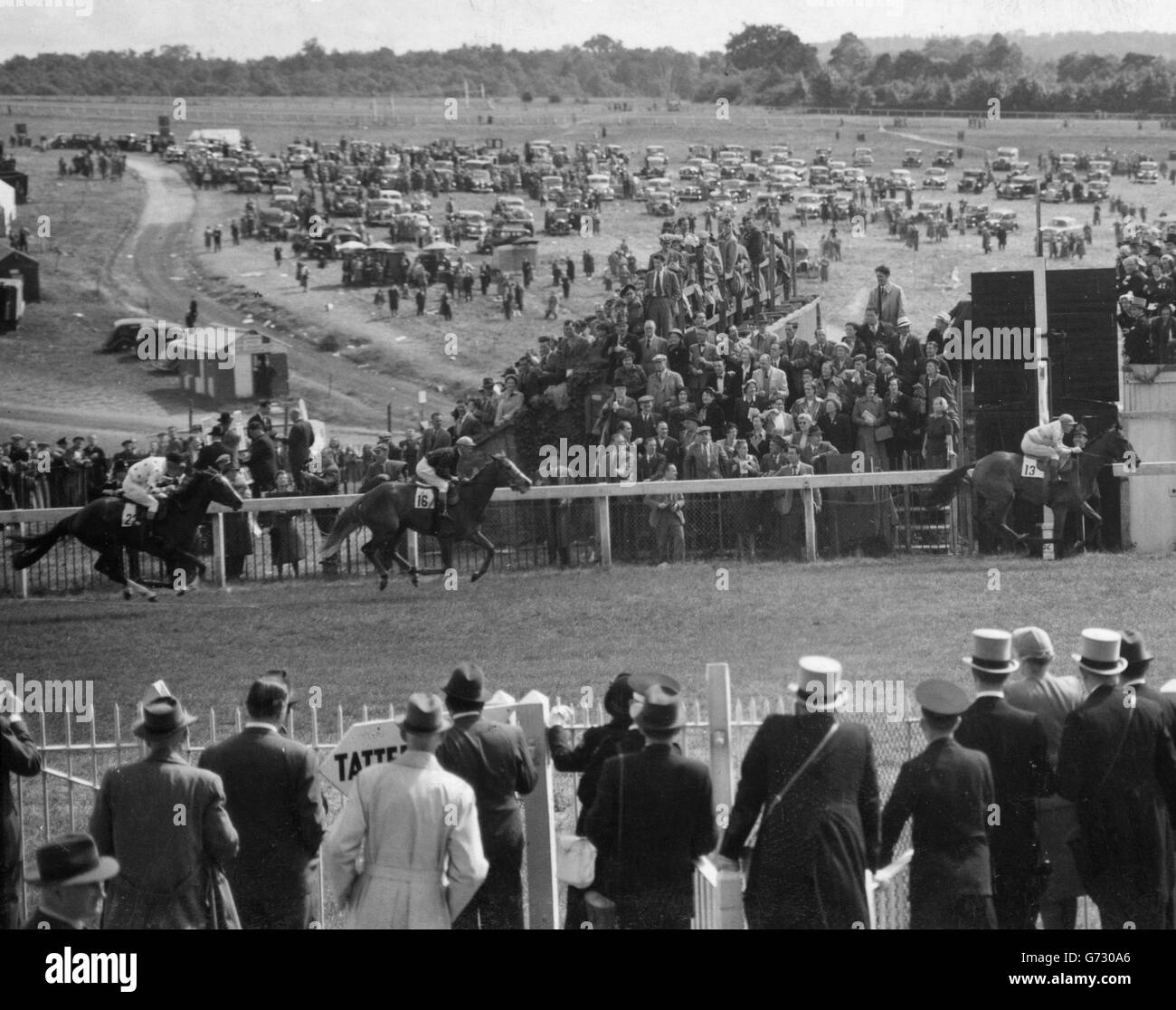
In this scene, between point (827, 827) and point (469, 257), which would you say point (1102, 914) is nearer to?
point (827, 827)

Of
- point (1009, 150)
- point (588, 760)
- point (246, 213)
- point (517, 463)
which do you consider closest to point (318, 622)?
point (517, 463)

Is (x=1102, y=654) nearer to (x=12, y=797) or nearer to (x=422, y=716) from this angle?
(x=422, y=716)

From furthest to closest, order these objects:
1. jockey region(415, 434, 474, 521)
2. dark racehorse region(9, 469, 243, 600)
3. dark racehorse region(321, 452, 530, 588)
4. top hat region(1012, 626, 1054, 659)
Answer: jockey region(415, 434, 474, 521), dark racehorse region(321, 452, 530, 588), dark racehorse region(9, 469, 243, 600), top hat region(1012, 626, 1054, 659)

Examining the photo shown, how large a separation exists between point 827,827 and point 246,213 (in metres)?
Answer: 15.5

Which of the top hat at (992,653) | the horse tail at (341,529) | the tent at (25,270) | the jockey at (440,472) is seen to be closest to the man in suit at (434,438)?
the jockey at (440,472)

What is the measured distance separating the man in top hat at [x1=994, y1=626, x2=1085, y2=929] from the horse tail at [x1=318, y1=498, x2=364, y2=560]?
668 centimetres

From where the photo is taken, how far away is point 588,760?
612 centimetres

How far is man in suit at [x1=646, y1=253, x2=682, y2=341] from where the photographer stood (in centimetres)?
1488

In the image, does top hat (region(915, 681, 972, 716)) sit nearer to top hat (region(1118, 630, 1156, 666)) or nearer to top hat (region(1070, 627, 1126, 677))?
top hat (region(1070, 627, 1126, 677))

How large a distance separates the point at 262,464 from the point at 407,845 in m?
7.46

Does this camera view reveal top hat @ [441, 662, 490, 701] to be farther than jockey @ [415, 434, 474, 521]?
No

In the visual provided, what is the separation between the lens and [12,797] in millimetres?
6668

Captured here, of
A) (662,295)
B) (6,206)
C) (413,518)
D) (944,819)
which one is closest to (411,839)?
(944,819)

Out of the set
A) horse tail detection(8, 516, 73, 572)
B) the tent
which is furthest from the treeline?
horse tail detection(8, 516, 73, 572)
